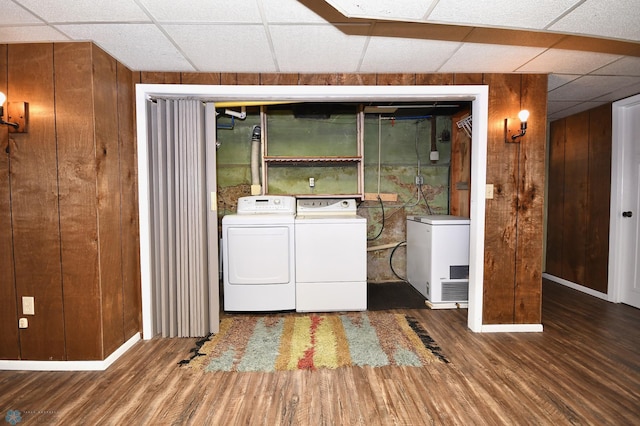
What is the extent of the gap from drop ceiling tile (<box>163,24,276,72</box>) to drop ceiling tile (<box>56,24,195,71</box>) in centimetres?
10

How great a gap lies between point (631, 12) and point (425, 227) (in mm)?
2114

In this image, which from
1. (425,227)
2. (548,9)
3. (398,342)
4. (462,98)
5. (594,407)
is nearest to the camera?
(548,9)

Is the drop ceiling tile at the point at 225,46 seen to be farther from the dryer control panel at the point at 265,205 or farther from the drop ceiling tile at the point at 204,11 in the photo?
the dryer control panel at the point at 265,205

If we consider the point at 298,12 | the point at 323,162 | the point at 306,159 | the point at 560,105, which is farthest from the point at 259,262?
the point at 560,105

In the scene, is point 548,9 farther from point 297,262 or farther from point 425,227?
point 297,262

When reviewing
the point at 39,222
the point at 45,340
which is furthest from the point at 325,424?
the point at 39,222

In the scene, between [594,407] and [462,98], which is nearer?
[594,407]

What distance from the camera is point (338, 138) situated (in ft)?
12.0

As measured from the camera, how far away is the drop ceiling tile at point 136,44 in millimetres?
1832

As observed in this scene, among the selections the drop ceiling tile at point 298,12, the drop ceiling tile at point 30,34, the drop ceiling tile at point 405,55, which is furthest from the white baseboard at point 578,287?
the drop ceiling tile at point 30,34

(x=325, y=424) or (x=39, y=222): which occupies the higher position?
(x=39, y=222)

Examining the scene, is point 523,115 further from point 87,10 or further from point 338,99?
point 87,10

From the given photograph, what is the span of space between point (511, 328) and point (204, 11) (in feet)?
10.3

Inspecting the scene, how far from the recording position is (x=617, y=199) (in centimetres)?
335
